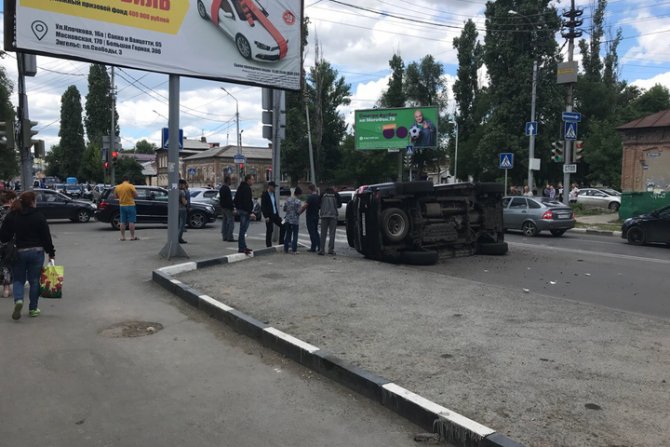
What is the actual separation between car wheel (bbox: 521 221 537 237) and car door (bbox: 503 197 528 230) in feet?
0.57

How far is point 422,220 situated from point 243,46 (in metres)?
5.76

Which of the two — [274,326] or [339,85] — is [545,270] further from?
[339,85]

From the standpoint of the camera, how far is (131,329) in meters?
6.52

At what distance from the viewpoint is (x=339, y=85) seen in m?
61.5

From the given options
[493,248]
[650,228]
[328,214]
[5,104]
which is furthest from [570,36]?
[5,104]

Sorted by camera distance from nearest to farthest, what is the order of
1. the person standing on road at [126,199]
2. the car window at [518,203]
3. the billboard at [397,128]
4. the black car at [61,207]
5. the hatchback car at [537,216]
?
1. the person standing on road at [126,199]
2. the hatchback car at [537,216]
3. the car window at [518,203]
4. the black car at [61,207]
5. the billboard at [397,128]

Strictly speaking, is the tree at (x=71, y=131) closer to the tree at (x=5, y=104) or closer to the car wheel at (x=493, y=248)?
the tree at (x=5, y=104)

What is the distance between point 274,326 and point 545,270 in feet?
23.7

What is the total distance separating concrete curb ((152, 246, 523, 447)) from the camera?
141 inches

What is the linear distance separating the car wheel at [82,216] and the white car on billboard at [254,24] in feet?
46.1

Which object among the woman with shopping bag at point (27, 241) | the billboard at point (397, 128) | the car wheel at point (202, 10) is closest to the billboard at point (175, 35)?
the car wheel at point (202, 10)

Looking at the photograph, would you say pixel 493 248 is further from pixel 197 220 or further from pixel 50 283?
pixel 197 220

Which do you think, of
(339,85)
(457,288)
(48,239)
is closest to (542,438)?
(457,288)

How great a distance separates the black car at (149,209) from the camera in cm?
1911
